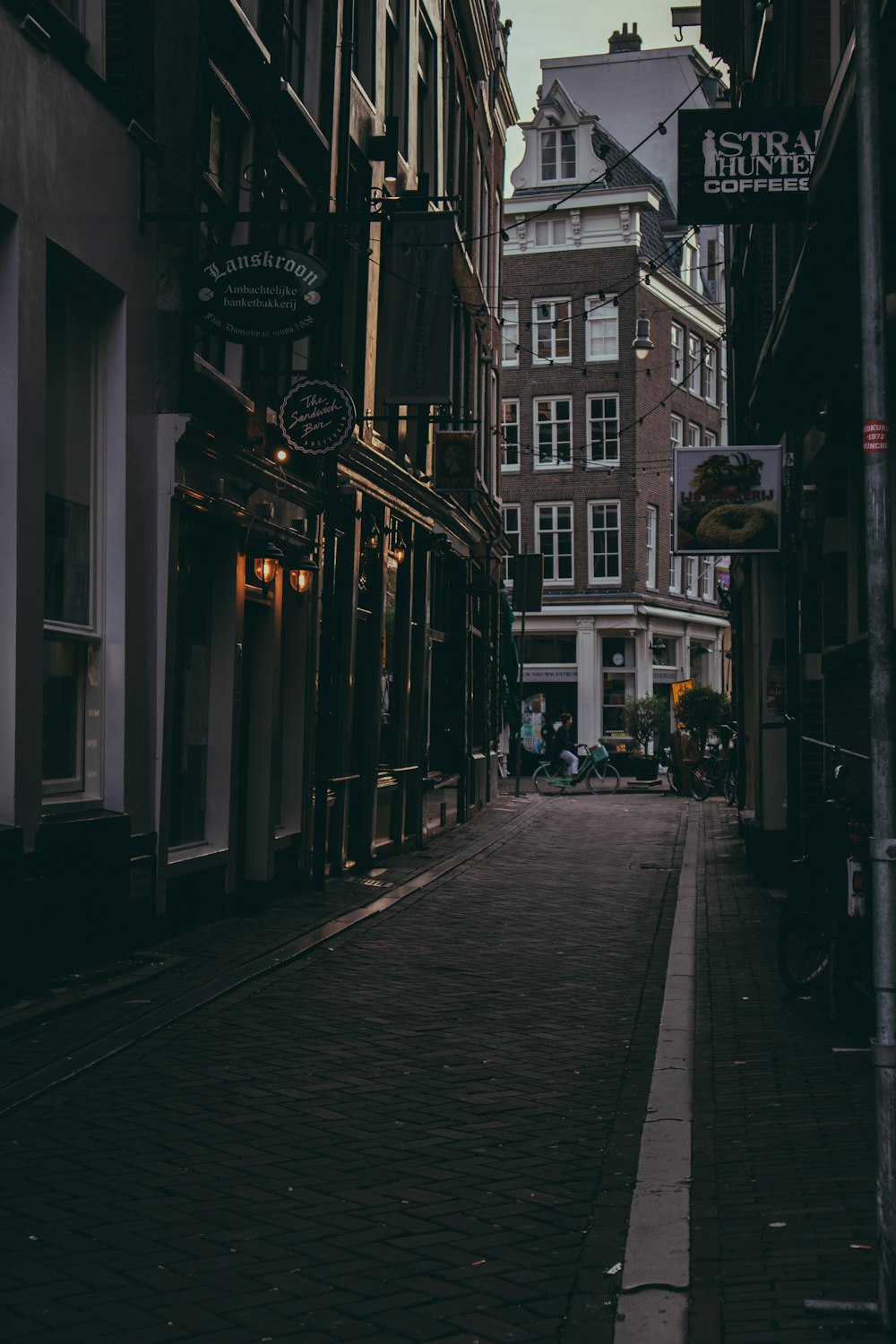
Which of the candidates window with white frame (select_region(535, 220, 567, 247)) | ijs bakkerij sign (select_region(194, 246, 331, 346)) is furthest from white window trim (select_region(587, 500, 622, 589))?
ijs bakkerij sign (select_region(194, 246, 331, 346))

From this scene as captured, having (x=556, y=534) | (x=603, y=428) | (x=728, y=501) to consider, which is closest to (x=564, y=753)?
(x=556, y=534)

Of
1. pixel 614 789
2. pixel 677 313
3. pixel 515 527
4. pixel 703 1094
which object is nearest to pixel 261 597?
pixel 703 1094

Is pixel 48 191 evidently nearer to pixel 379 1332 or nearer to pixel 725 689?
pixel 379 1332

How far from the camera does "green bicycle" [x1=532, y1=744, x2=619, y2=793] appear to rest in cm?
3294

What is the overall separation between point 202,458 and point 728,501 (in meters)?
5.17

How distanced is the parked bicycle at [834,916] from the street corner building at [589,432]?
36895 mm

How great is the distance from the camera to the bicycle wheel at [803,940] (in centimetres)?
834

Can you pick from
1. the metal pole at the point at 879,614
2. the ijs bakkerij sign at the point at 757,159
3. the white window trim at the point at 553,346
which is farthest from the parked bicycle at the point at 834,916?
the white window trim at the point at 553,346

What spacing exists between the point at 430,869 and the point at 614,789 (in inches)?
714

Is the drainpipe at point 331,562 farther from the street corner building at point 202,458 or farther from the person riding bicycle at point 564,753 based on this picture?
the person riding bicycle at point 564,753

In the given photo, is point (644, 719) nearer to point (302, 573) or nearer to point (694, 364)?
point (694, 364)

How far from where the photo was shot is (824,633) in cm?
1123

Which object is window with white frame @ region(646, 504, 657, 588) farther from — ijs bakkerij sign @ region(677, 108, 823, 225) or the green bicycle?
ijs bakkerij sign @ region(677, 108, 823, 225)

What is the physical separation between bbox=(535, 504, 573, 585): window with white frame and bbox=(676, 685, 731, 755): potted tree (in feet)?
48.7
